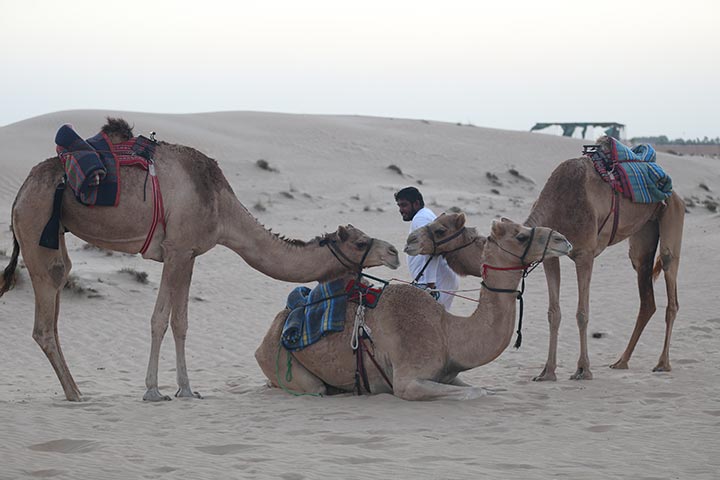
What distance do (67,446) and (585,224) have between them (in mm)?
4941

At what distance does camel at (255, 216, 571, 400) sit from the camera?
7.01 m

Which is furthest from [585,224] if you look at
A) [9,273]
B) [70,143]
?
[9,273]

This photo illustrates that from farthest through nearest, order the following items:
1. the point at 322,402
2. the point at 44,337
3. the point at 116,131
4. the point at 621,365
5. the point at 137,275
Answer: the point at 137,275 < the point at 621,365 < the point at 116,131 < the point at 44,337 < the point at 322,402

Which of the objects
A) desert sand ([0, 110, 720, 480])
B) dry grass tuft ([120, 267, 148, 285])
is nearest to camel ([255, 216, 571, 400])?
desert sand ([0, 110, 720, 480])

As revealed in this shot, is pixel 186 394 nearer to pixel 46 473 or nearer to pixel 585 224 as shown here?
pixel 46 473

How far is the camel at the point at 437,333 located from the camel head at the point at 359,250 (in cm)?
22

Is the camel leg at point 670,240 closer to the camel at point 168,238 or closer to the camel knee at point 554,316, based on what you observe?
the camel knee at point 554,316

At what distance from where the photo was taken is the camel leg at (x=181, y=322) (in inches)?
312

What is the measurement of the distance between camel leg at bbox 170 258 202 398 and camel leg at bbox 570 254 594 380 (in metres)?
3.40

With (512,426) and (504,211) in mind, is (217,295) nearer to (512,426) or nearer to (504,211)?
(512,426)

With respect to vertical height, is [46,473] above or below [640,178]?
below

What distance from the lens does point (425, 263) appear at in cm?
815

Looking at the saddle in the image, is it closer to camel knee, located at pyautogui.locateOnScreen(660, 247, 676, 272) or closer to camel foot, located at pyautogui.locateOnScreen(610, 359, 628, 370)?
camel foot, located at pyautogui.locateOnScreen(610, 359, 628, 370)

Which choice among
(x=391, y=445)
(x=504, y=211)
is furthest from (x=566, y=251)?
(x=504, y=211)
